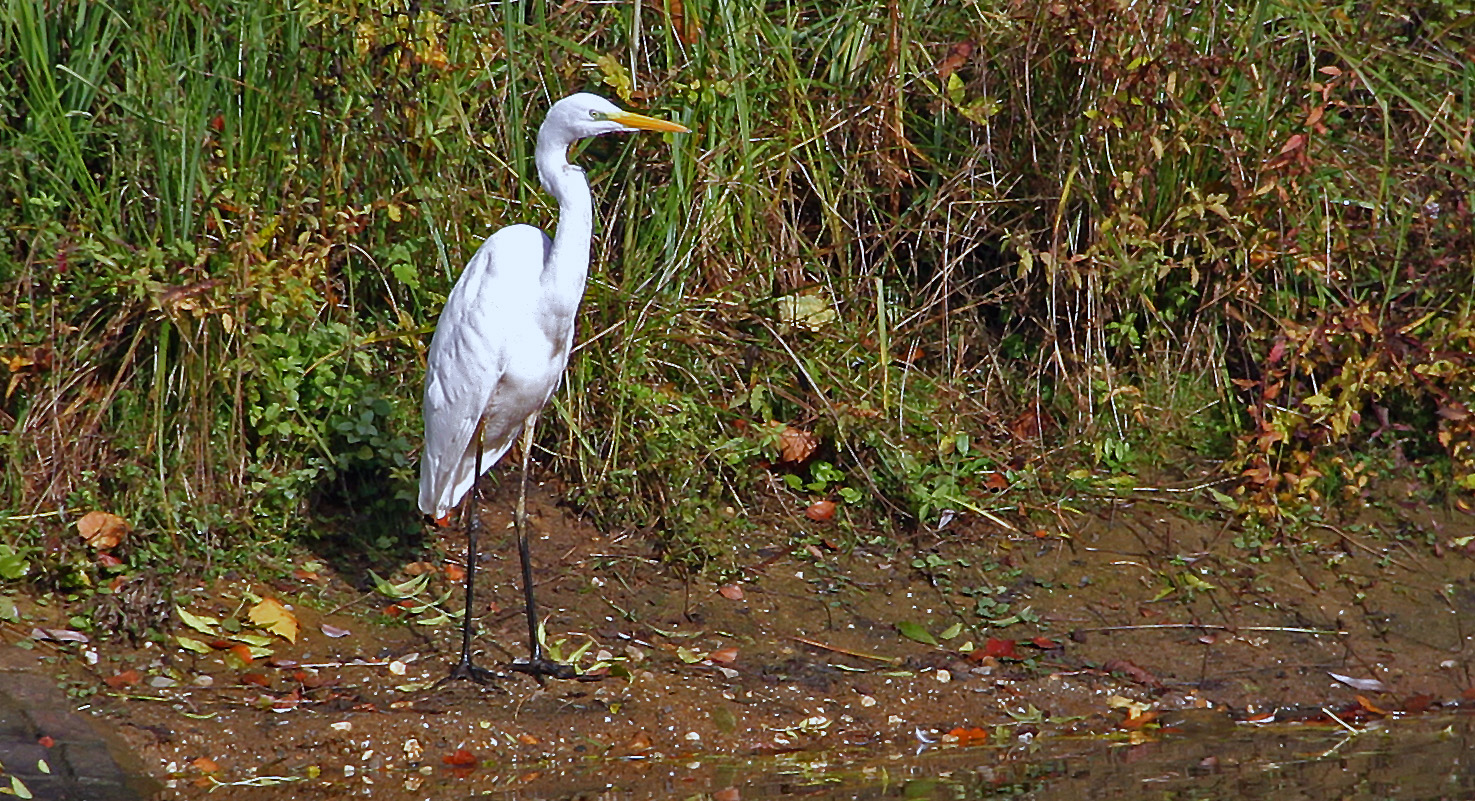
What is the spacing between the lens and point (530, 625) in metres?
4.31

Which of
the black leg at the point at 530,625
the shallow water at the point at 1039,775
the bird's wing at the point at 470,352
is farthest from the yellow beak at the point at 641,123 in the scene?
the shallow water at the point at 1039,775

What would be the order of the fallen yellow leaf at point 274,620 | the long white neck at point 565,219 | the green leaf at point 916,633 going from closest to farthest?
the long white neck at point 565,219
the fallen yellow leaf at point 274,620
the green leaf at point 916,633

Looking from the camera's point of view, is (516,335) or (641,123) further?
(516,335)

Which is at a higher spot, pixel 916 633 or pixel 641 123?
pixel 641 123

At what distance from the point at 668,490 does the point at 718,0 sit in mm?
1565

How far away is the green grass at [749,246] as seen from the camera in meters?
4.62

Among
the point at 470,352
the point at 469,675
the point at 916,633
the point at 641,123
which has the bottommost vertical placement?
the point at 916,633

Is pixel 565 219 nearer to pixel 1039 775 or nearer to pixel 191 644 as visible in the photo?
pixel 191 644

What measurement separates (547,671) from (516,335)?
875 millimetres

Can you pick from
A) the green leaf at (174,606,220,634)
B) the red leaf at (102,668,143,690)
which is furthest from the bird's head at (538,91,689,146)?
the red leaf at (102,668,143,690)

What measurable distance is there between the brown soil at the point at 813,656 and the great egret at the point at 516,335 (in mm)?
271

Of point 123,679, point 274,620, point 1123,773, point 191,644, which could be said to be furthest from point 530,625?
point 1123,773

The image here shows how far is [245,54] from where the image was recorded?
4.75m

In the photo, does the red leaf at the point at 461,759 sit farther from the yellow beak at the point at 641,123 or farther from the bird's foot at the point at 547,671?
the yellow beak at the point at 641,123
